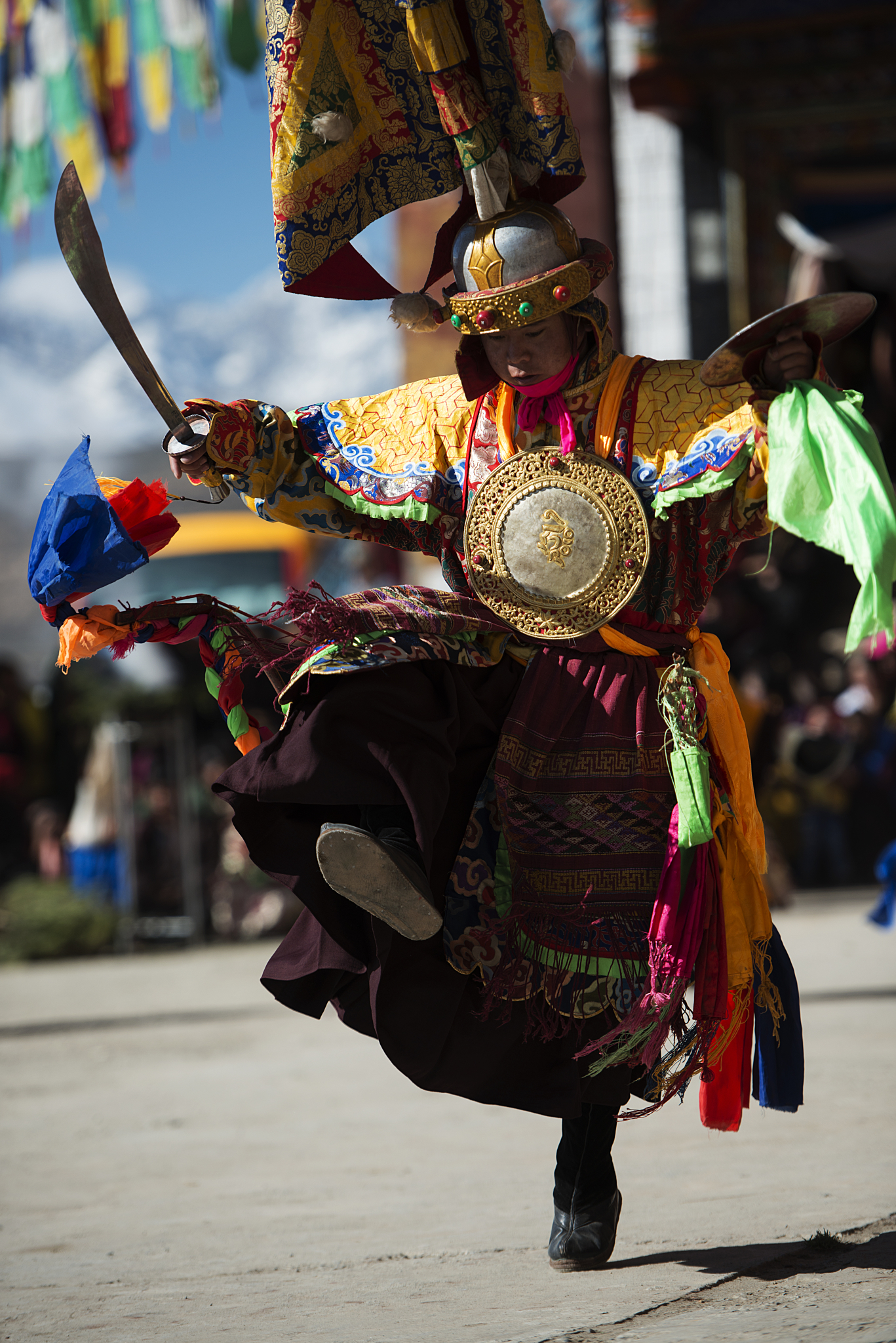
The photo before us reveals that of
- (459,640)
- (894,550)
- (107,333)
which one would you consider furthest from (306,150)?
(894,550)

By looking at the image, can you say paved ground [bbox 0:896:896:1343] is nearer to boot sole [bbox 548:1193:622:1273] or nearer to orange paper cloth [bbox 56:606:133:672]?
Answer: boot sole [bbox 548:1193:622:1273]

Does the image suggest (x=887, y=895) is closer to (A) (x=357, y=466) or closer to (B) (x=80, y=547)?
(A) (x=357, y=466)

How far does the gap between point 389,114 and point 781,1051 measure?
195 centimetres

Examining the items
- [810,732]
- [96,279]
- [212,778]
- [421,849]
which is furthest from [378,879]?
[810,732]

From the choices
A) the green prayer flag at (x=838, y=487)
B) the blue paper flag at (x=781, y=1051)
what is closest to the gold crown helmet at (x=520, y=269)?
the green prayer flag at (x=838, y=487)

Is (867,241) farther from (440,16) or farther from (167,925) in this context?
(440,16)

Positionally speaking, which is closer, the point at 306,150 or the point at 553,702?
the point at 553,702

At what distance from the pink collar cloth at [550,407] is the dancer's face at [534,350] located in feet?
0.04

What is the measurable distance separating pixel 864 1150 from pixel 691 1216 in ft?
2.11

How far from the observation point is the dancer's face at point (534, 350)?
8.81 feet

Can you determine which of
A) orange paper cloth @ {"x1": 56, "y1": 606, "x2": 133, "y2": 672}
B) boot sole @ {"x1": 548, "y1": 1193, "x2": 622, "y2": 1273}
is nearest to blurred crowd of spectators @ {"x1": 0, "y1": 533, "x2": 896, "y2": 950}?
orange paper cloth @ {"x1": 56, "y1": 606, "x2": 133, "y2": 672}

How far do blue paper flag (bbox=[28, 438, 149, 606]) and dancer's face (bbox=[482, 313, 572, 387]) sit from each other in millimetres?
762

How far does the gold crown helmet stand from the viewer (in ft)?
8.64

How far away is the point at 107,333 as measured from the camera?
2770 millimetres
